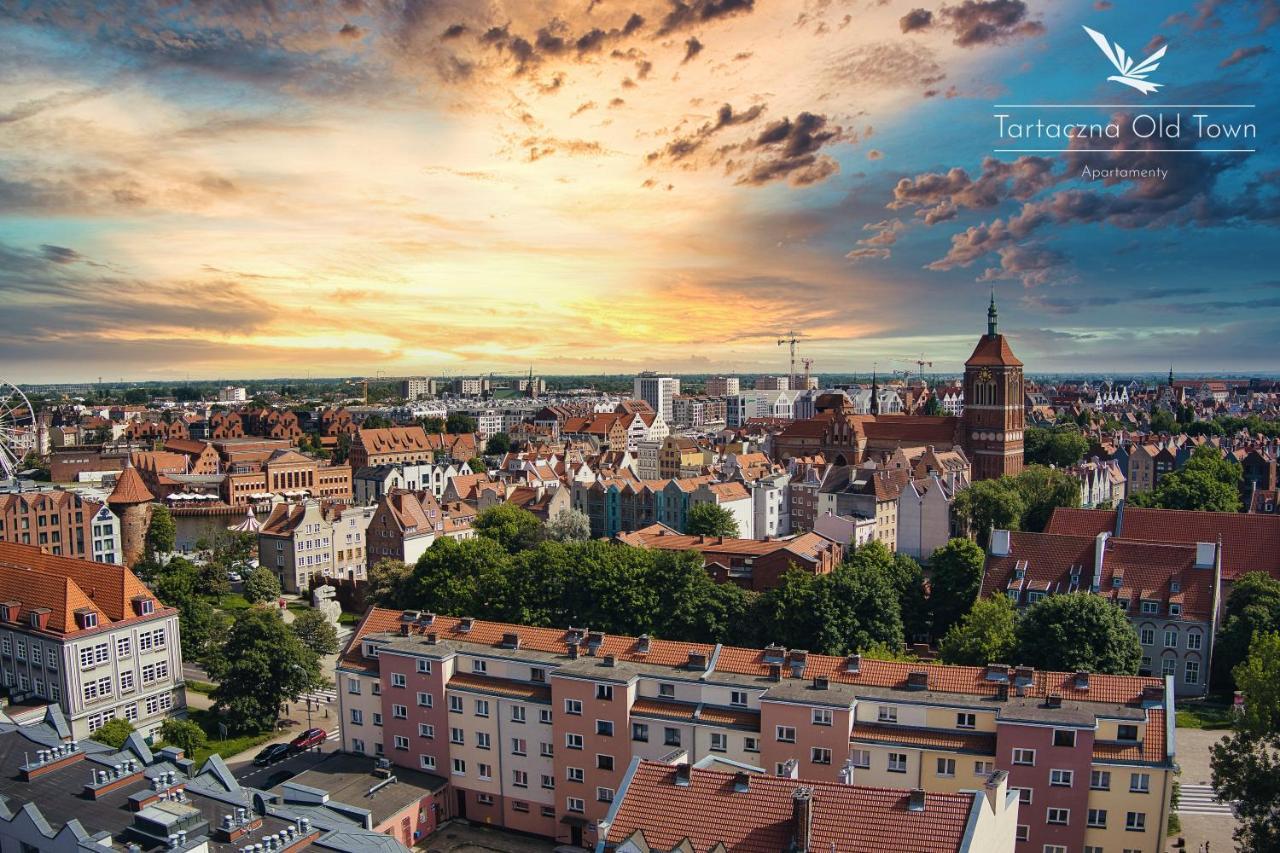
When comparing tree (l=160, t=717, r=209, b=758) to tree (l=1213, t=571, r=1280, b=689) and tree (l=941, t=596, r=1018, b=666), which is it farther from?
tree (l=1213, t=571, r=1280, b=689)

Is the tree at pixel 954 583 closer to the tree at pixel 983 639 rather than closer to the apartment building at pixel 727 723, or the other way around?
the tree at pixel 983 639

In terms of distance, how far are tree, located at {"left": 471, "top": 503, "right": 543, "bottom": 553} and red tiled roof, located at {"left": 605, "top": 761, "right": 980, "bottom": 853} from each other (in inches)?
1722

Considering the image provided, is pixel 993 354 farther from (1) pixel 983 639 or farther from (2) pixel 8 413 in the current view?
(2) pixel 8 413

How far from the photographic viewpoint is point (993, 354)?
91375mm

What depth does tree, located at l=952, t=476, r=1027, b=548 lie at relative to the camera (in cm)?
6538

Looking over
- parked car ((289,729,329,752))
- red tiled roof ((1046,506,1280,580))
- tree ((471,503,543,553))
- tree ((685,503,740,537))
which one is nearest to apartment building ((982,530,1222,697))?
red tiled roof ((1046,506,1280,580))

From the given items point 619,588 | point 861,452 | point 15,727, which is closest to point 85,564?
point 15,727

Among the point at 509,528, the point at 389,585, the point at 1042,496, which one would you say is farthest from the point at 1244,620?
the point at 389,585

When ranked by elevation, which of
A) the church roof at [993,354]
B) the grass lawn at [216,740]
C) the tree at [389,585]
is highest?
the church roof at [993,354]

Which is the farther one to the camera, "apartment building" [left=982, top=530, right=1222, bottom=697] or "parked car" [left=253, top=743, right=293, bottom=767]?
"apartment building" [left=982, top=530, right=1222, bottom=697]

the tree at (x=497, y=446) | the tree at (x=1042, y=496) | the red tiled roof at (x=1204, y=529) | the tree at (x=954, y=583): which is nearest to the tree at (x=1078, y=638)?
the tree at (x=954, y=583)

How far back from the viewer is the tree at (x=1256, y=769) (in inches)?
958

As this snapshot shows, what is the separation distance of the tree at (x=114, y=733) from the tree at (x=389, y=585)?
16492mm

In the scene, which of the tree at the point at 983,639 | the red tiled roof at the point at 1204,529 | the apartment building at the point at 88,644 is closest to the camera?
the tree at the point at 983,639
